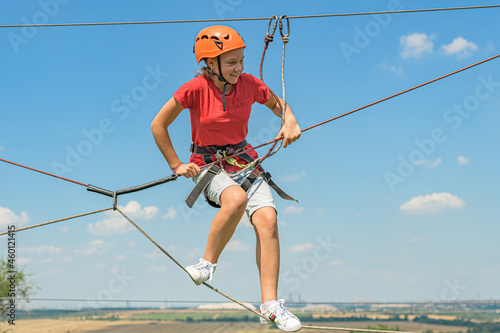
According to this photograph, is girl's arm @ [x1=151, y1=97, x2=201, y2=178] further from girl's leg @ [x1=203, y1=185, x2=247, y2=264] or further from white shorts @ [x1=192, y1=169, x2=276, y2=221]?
girl's leg @ [x1=203, y1=185, x2=247, y2=264]

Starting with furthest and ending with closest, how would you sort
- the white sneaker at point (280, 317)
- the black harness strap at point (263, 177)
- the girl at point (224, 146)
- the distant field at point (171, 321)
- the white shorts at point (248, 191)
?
the distant field at point (171, 321) < the black harness strap at point (263, 177) < the white shorts at point (248, 191) < the girl at point (224, 146) < the white sneaker at point (280, 317)

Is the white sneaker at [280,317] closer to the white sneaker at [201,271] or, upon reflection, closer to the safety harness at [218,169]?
the white sneaker at [201,271]

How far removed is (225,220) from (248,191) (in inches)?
13.6

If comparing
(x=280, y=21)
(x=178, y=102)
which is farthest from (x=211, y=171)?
(x=280, y=21)

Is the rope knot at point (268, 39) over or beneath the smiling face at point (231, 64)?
over

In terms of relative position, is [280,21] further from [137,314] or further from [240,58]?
[137,314]

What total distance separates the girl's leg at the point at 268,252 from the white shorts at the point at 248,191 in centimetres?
9

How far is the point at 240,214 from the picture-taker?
162 inches

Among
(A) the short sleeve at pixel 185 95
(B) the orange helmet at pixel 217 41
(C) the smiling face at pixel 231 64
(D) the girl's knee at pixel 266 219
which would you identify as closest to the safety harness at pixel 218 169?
(D) the girl's knee at pixel 266 219

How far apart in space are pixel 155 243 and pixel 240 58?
1.54 meters

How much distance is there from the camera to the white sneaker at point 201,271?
410 cm

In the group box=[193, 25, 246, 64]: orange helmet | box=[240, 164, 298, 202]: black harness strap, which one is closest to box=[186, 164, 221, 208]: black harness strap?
box=[240, 164, 298, 202]: black harness strap

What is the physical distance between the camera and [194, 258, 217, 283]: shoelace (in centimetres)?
417

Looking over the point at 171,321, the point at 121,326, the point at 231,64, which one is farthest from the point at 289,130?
the point at 121,326
